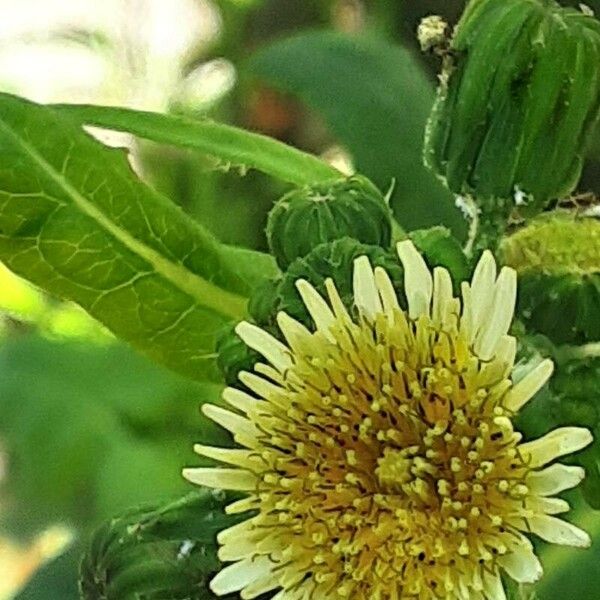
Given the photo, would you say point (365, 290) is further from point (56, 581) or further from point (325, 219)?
point (56, 581)

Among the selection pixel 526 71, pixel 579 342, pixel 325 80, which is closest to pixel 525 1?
pixel 526 71

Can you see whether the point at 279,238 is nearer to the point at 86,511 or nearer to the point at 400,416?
the point at 400,416

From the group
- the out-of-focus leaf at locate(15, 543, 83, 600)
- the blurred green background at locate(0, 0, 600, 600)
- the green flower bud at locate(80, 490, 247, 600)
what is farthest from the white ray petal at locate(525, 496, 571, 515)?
the out-of-focus leaf at locate(15, 543, 83, 600)

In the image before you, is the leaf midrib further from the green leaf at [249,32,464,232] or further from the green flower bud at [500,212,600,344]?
the green leaf at [249,32,464,232]

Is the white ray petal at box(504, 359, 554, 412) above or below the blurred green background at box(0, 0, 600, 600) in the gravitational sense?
above

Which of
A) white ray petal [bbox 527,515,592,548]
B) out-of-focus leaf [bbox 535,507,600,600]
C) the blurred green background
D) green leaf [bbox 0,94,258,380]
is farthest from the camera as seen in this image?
the blurred green background

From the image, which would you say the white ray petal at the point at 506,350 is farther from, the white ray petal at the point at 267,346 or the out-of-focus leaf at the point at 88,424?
the out-of-focus leaf at the point at 88,424

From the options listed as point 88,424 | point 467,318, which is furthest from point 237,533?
point 88,424
